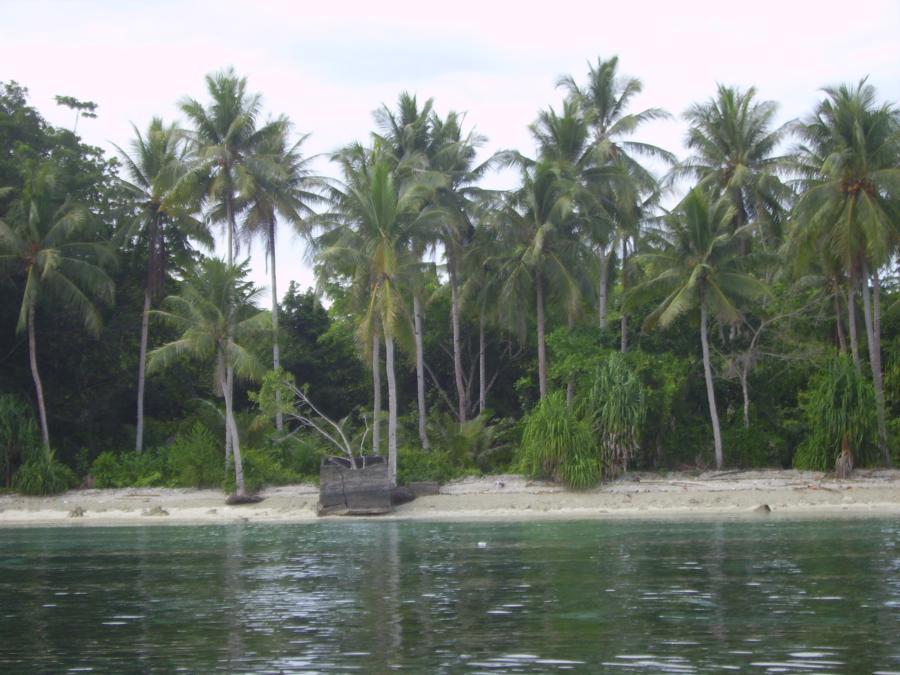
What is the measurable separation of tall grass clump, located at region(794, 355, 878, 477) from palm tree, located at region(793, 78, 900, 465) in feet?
3.49

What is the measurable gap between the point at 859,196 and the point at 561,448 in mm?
11509

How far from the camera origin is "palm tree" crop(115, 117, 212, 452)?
4059cm

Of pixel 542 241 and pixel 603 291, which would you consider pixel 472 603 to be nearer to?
pixel 542 241

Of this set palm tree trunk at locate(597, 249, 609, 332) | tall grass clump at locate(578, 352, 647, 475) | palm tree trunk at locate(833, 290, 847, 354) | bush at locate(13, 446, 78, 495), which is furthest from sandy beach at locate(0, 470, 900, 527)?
palm tree trunk at locate(597, 249, 609, 332)

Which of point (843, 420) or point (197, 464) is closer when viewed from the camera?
point (843, 420)

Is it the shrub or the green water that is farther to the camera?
the shrub

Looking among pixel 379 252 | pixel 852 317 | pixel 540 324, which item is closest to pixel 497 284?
pixel 540 324

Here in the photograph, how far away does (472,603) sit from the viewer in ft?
49.3

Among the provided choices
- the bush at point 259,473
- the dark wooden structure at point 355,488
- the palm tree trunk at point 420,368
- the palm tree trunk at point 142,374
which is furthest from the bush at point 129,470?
the palm tree trunk at point 420,368

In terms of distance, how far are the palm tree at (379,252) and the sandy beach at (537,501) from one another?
2.86 metres

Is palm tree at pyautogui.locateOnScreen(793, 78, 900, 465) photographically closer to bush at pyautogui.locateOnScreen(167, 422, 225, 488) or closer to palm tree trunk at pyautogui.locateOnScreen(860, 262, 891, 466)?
palm tree trunk at pyautogui.locateOnScreen(860, 262, 891, 466)

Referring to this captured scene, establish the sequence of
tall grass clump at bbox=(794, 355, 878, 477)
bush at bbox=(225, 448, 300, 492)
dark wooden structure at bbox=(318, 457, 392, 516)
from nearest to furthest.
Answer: dark wooden structure at bbox=(318, 457, 392, 516) → tall grass clump at bbox=(794, 355, 878, 477) → bush at bbox=(225, 448, 300, 492)

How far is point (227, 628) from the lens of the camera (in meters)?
13.5

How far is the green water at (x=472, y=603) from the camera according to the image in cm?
1129
